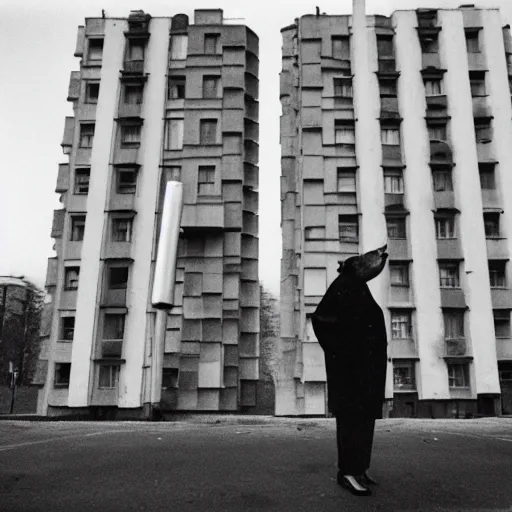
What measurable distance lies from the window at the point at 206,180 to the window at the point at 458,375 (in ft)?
47.1

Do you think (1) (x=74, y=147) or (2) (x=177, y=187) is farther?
(1) (x=74, y=147)

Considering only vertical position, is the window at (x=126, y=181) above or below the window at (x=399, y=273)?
above

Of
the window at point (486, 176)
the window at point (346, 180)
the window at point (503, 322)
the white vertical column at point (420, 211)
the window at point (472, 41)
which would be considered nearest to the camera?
the white vertical column at point (420, 211)

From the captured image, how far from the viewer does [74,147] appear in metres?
29.7

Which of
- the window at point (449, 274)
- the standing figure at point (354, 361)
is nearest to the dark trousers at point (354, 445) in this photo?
the standing figure at point (354, 361)

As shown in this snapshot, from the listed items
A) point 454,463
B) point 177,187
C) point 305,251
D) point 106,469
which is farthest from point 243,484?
point 305,251

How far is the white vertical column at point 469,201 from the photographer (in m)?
26.4

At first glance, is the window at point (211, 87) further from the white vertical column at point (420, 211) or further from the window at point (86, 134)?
the white vertical column at point (420, 211)

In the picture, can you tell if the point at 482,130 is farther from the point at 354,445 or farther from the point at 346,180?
the point at 354,445

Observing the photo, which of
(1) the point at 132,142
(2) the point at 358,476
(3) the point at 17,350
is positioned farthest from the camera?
(3) the point at 17,350

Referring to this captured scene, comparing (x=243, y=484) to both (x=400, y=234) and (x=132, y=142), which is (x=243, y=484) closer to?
(x=400, y=234)

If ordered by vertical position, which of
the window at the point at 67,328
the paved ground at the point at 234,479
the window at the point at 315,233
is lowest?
the paved ground at the point at 234,479

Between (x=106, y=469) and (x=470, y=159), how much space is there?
26446 millimetres

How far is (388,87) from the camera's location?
99.9 ft
